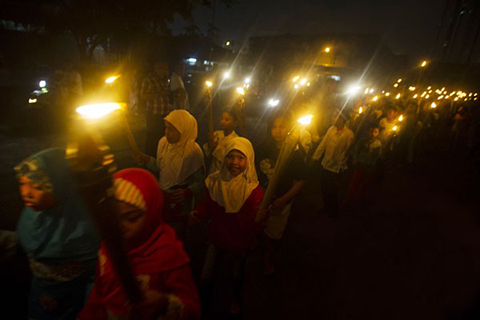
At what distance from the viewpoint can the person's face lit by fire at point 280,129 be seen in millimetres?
3281

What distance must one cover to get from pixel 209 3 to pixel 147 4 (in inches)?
173

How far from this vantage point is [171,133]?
325cm

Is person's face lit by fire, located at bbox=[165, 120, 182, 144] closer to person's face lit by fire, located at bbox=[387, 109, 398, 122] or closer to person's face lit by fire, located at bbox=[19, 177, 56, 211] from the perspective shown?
person's face lit by fire, located at bbox=[19, 177, 56, 211]

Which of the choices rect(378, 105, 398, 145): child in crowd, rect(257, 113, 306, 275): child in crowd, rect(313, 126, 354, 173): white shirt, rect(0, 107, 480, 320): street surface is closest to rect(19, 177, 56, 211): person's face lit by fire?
rect(0, 107, 480, 320): street surface

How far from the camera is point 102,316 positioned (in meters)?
1.70

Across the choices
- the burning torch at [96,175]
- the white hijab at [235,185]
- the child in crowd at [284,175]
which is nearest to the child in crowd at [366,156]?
the child in crowd at [284,175]

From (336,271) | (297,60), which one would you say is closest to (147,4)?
(336,271)

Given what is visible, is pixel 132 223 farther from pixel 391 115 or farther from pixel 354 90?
pixel 354 90

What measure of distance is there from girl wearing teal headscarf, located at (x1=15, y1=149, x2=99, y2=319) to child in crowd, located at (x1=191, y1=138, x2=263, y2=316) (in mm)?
1072

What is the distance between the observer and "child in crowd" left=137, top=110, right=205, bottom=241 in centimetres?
312

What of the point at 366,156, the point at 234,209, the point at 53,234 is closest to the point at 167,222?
the point at 234,209

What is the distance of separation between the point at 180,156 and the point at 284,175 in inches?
51.8

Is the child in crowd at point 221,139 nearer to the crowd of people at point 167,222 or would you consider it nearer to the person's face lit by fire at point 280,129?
the crowd of people at point 167,222

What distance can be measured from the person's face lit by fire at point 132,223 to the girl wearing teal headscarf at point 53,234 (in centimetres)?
63
